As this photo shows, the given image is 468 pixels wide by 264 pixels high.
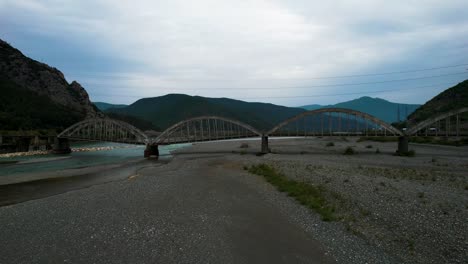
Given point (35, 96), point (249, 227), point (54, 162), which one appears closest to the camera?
point (249, 227)

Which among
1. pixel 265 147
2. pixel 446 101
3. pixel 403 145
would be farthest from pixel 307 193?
pixel 446 101

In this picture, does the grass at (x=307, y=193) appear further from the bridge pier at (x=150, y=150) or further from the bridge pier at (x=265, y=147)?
the bridge pier at (x=150, y=150)

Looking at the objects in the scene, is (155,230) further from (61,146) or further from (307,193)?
(61,146)

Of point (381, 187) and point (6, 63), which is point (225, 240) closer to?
point (381, 187)

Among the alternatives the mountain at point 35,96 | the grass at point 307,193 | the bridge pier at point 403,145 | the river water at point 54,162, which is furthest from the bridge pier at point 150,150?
the mountain at point 35,96

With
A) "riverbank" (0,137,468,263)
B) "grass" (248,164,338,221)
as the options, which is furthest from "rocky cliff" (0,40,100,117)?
"grass" (248,164,338,221)

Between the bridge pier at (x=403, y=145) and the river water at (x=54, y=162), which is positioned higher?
the bridge pier at (x=403, y=145)

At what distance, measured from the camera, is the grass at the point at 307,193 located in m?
12.6

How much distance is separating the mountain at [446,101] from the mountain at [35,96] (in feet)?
495

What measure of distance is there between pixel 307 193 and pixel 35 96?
15652cm

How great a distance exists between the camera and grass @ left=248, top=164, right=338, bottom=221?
12577mm

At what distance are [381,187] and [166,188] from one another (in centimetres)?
1569

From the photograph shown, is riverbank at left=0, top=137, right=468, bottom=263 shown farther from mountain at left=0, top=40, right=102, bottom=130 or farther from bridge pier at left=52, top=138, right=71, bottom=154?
mountain at left=0, top=40, right=102, bottom=130

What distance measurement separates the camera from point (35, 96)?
126 meters
